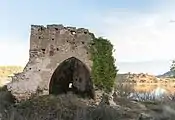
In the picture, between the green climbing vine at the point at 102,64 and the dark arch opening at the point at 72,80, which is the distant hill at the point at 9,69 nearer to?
the dark arch opening at the point at 72,80

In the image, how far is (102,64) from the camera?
79.9 feet

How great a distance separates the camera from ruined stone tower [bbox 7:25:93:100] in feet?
77.0

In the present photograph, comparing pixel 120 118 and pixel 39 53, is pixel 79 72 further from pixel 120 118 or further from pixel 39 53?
pixel 120 118

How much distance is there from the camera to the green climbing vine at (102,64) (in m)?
24.1

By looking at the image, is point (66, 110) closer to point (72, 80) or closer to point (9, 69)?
point (72, 80)

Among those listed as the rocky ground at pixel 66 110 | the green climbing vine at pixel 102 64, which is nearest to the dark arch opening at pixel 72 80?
the green climbing vine at pixel 102 64

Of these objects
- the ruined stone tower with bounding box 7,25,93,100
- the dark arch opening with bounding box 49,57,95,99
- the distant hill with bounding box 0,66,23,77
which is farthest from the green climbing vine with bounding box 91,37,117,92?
the distant hill with bounding box 0,66,23,77

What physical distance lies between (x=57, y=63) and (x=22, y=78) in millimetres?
2197

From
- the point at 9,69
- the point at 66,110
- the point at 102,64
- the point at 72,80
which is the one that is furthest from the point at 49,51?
the point at 9,69

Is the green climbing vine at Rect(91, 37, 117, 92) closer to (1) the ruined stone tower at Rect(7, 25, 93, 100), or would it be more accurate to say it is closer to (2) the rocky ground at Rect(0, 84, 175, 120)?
(1) the ruined stone tower at Rect(7, 25, 93, 100)

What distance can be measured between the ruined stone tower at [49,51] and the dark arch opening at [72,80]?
1382mm

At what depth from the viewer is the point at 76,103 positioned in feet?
73.5

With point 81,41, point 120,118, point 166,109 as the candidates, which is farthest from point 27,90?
point 166,109

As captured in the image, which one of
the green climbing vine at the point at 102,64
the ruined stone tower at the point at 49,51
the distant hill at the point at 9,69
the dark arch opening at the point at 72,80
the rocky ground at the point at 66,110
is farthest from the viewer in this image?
the distant hill at the point at 9,69
